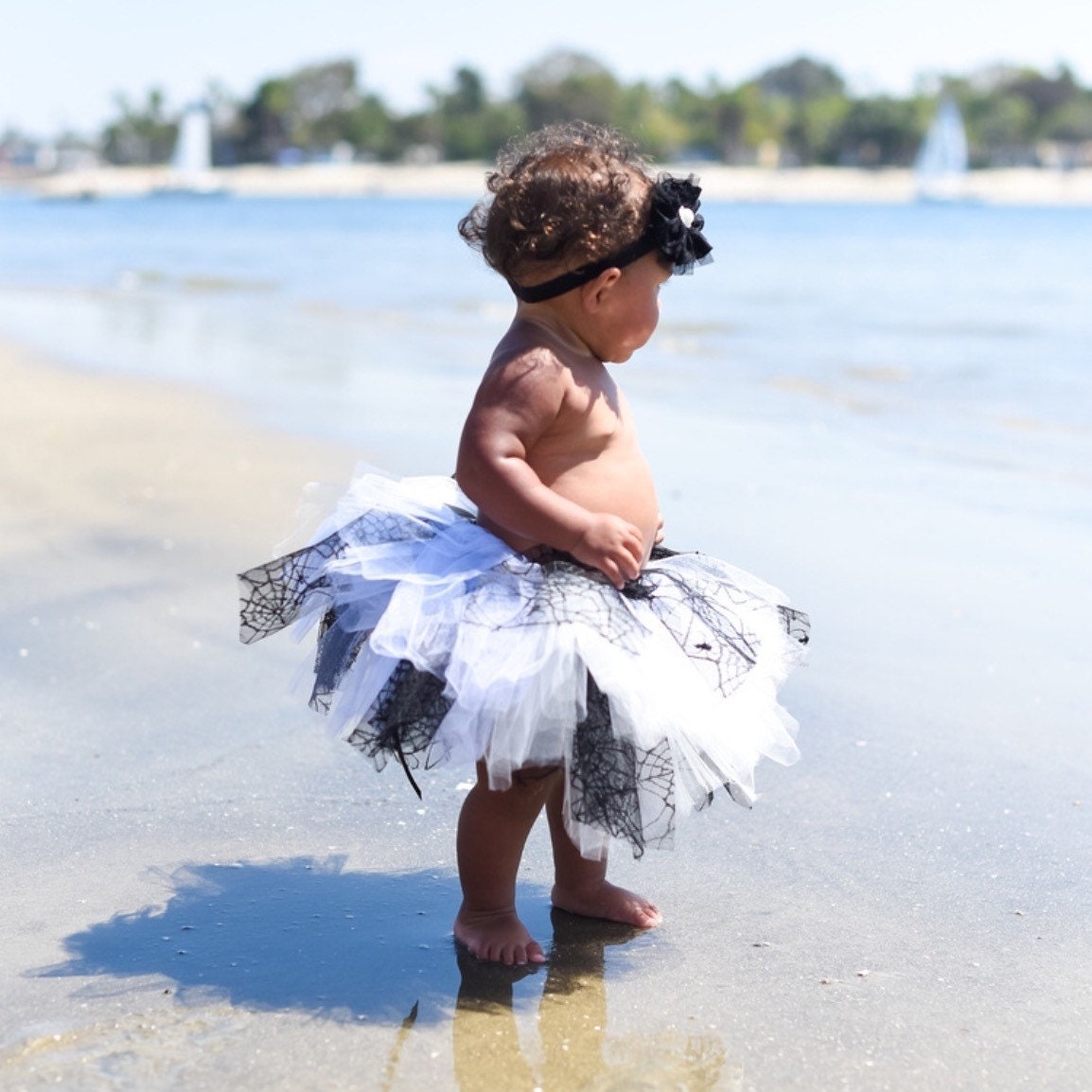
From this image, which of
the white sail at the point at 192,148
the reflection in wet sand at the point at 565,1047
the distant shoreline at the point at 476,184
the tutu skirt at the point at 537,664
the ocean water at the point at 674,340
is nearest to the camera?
the reflection in wet sand at the point at 565,1047

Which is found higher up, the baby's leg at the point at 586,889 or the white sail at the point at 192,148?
the baby's leg at the point at 586,889

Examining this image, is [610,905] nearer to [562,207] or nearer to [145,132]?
[562,207]

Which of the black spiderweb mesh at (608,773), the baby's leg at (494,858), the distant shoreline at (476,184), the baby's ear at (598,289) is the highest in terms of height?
the baby's ear at (598,289)

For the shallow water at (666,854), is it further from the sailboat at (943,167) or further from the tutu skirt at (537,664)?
the sailboat at (943,167)

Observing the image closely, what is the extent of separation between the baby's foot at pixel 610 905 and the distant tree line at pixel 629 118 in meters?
111

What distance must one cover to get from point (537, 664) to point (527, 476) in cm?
33

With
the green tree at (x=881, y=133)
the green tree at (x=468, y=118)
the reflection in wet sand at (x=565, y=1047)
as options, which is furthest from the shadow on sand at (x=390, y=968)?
the green tree at (x=468, y=118)

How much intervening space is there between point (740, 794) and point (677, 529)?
9.76ft

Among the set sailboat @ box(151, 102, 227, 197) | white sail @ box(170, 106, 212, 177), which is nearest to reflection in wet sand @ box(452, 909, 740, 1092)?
sailboat @ box(151, 102, 227, 197)

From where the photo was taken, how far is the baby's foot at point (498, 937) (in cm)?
252

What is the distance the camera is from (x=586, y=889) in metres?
2.71

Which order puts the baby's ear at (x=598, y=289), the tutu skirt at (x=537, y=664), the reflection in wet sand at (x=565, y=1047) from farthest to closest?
the baby's ear at (x=598, y=289) → the tutu skirt at (x=537, y=664) → the reflection in wet sand at (x=565, y=1047)

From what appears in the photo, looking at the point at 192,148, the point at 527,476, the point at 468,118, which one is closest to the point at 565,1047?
the point at 527,476

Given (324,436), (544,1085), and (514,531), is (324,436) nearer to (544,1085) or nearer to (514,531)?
(514,531)
